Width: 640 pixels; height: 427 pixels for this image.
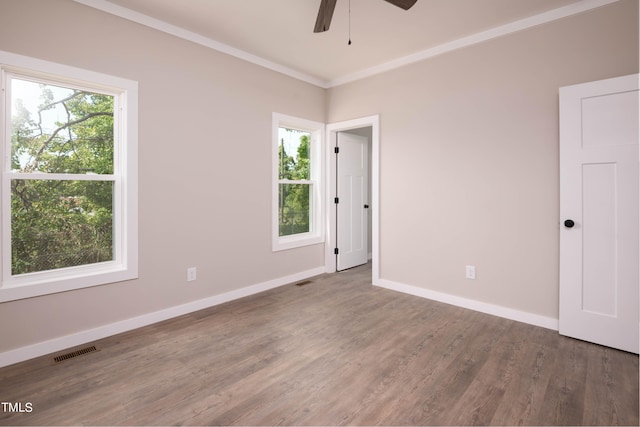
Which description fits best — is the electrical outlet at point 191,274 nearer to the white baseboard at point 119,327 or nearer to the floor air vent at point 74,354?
the white baseboard at point 119,327

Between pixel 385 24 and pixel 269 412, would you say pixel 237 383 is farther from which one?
pixel 385 24

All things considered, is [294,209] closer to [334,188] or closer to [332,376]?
[334,188]

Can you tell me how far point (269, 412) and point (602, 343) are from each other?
260cm

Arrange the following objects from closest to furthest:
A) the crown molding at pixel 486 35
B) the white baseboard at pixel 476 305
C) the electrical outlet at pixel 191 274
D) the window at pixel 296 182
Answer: the crown molding at pixel 486 35 < the white baseboard at pixel 476 305 < the electrical outlet at pixel 191 274 < the window at pixel 296 182

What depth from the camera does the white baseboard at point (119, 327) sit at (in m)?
2.36

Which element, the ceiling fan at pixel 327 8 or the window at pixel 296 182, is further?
the window at pixel 296 182

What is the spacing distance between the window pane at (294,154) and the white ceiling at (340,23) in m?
0.92

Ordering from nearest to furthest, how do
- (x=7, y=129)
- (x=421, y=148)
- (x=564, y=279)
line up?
(x=7, y=129), (x=564, y=279), (x=421, y=148)

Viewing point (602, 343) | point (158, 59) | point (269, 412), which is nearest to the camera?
point (269, 412)

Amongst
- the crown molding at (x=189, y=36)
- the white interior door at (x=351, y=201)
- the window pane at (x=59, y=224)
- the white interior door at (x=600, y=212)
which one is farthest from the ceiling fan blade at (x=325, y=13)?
the white interior door at (x=351, y=201)

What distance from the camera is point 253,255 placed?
3.88 m

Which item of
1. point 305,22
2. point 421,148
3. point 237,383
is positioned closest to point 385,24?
point 305,22

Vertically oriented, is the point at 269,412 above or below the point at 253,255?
below

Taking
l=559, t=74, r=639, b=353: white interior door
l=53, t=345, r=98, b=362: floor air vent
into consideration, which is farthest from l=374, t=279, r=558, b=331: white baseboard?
l=53, t=345, r=98, b=362: floor air vent
